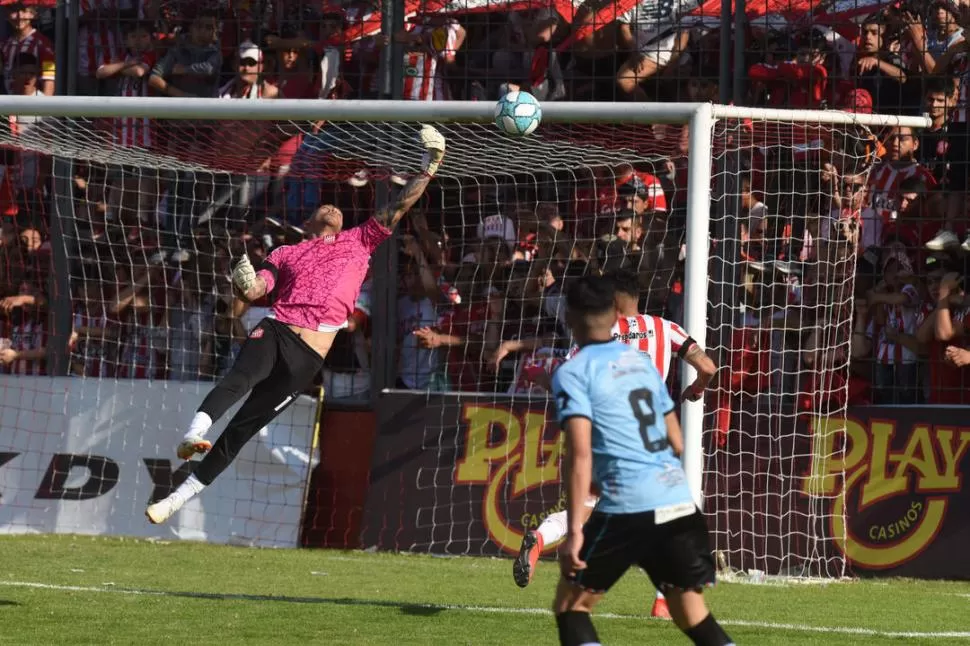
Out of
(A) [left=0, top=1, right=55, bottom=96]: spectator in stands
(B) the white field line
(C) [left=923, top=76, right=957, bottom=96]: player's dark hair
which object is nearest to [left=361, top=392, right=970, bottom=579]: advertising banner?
(C) [left=923, top=76, right=957, bottom=96]: player's dark hair

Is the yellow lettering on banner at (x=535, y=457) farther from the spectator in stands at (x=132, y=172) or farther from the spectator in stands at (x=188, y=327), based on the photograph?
the spectator in stands at (x=132, y=172)

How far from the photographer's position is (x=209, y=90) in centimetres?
1376

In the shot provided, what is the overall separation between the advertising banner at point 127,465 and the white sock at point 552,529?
4.87 meters

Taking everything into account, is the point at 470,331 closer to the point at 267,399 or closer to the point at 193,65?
the point at 193,65

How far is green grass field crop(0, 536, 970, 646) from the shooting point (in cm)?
770

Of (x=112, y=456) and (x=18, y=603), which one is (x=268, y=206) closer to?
(x=112, y=456)

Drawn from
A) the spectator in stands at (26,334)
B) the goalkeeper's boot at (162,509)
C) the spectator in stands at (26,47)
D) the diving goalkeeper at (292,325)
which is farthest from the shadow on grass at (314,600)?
the spectator in stands at (26,47)

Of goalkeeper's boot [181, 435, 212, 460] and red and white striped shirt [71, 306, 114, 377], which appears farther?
red and white striped shirt [71, 306, 114, 377]

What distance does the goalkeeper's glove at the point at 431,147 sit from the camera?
29.6 ft

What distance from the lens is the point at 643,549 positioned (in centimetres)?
538

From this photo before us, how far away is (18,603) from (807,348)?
6234mm

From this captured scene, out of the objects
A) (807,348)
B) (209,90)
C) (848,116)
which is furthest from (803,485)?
(209,90)

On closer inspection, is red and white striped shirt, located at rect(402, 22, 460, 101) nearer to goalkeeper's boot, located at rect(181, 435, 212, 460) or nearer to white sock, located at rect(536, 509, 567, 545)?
goalkeeper's boot, located at rect(181, 435, 212, 460)

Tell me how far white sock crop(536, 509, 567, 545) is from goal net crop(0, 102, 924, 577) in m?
3.30
